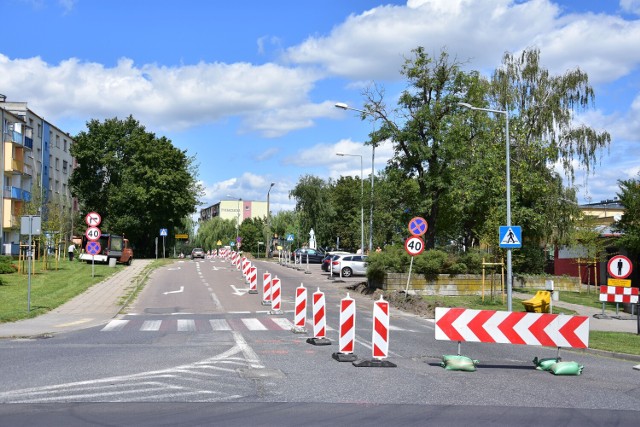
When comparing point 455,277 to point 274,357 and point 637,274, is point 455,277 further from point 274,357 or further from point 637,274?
point 274,357

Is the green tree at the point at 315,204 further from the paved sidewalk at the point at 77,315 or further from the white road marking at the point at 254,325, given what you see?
the white road marking at the point at 254,325

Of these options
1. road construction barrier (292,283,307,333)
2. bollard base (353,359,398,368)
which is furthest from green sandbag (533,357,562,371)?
road construction barrier (292,283,307,333)

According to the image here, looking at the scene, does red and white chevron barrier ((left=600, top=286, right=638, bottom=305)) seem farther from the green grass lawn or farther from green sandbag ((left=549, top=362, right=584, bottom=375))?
the green grass lawn

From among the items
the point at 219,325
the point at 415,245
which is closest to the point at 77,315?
the point at 219,325

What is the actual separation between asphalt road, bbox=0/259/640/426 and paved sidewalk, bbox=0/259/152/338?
1429mm

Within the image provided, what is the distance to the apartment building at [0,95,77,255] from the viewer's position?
5991 cm

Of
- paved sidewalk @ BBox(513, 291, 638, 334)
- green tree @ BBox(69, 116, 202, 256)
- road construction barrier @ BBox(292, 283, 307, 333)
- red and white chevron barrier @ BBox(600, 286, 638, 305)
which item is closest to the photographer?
road construction barrier @ BBox(292, 283, 307, 333)

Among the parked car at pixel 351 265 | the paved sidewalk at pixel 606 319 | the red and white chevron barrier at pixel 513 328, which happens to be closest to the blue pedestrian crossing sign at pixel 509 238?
the paved sidewalk at pixel 606 319

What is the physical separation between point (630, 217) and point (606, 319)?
30.2ft

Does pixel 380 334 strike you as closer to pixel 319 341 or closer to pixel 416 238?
pixel 319 341

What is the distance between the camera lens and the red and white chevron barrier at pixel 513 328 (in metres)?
11.4

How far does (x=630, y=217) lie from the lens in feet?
98.1

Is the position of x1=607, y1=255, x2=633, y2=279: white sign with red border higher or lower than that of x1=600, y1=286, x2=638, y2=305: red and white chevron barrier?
higher

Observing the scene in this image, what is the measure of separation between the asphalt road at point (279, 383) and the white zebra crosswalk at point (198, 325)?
0.34m
